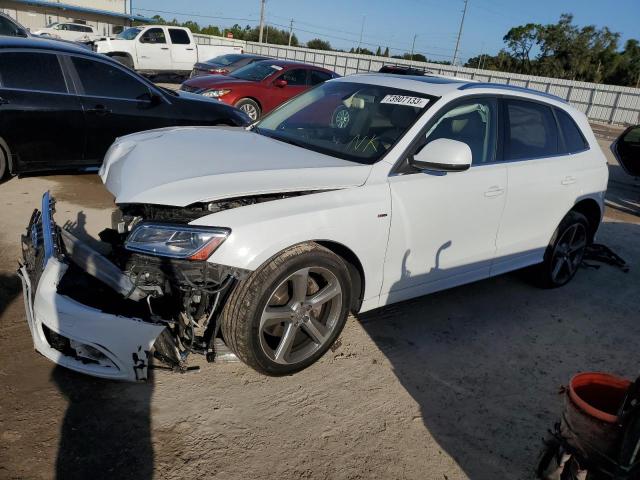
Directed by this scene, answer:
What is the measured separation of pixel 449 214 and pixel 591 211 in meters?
2.23

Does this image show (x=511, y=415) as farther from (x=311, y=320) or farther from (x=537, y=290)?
(x=537, y=290)

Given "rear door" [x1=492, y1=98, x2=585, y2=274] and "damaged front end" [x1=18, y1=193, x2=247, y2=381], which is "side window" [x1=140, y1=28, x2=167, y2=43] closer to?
"rear door" [x1=492, y1=98, x2=585, y2=274]

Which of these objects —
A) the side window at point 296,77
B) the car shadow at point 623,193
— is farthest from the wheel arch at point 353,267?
the side window at point 296,77

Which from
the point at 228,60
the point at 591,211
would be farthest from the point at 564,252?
the point at 228,60

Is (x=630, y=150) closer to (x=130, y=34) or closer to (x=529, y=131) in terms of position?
(x=529, y=131)

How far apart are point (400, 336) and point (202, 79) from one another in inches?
378

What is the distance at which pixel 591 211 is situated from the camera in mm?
4965

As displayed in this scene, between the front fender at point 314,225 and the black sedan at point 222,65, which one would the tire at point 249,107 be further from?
the front fender at point 314,225

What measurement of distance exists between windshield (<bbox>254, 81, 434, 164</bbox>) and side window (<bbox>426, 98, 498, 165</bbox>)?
0.20 m

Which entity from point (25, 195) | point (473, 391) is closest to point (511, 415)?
point (473, 391)

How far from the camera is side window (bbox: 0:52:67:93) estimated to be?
5730 millimetres

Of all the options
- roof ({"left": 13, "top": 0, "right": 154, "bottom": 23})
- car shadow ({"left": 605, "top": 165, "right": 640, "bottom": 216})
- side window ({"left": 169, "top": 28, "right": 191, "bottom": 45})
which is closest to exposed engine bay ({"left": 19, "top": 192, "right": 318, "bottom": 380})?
car shadow ({"left": 605, "top": 165, "right": 640, "bottom": 216})

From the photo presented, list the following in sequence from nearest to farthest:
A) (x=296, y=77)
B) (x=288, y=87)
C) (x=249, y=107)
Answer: (x=249, y=107) < (x=288, y=87) < (x=296, y=77)

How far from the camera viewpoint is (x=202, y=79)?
11.7 m
